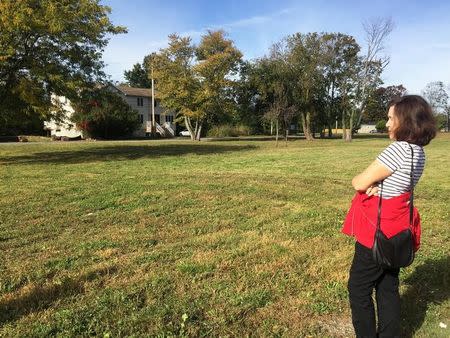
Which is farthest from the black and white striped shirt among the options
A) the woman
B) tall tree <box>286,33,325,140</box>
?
tall tree <box>286,33,325,140</box>

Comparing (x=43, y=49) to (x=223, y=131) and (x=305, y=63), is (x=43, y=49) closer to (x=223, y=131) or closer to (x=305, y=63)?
(x=305, y=63)

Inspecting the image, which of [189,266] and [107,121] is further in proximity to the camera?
[107,121]

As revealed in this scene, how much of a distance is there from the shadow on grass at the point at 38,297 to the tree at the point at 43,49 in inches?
521

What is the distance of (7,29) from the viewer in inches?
598

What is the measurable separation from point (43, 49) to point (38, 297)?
1540cm

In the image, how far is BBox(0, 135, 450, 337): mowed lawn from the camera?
141 inches

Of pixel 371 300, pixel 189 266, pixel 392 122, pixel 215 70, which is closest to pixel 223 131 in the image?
pixel 215 70

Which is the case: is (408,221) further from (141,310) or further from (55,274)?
(55,274)

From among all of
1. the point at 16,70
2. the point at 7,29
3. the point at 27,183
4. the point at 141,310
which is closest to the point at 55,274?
the point at 141,310

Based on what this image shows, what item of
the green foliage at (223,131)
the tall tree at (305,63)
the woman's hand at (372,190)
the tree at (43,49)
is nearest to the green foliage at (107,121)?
the green foliage at (223,131)

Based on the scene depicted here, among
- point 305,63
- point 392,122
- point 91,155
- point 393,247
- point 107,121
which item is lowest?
point 91,155

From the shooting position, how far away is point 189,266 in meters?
4.72

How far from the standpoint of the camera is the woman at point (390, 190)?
2.88m

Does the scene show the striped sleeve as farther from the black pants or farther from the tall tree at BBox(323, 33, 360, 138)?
the tall tree at BBox(323, 33, 360, 138)
